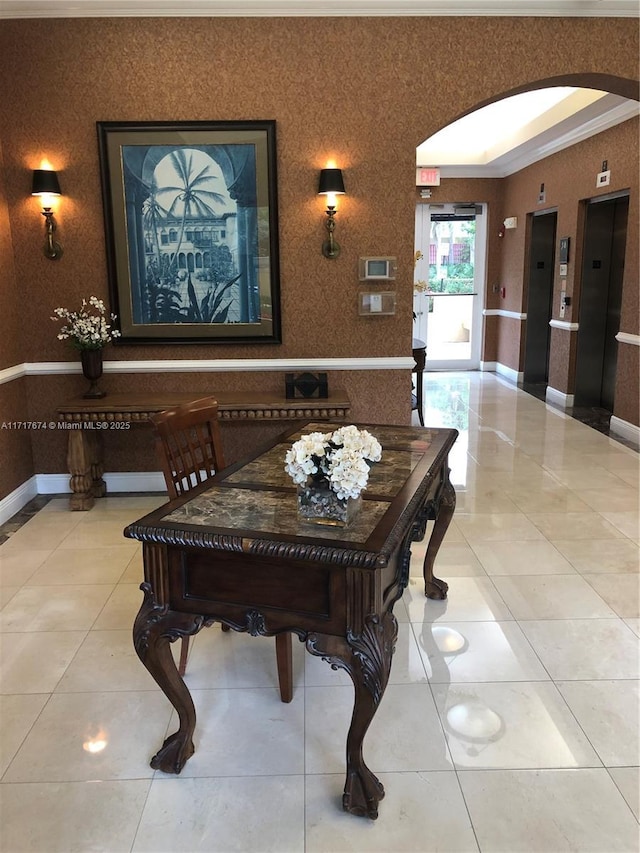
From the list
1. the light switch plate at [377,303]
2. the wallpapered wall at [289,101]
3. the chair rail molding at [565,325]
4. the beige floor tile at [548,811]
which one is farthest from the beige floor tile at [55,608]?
the chair rail molding at [565,325]

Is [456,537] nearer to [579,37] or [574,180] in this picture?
[579,37]

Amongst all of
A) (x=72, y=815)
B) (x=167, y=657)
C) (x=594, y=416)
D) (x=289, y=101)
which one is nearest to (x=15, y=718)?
(x=72, y=815)

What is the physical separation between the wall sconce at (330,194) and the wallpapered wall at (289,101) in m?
0.07

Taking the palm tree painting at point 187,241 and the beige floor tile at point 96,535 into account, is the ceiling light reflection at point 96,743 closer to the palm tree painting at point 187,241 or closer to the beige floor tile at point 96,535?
the beige floor tile at point 96,535

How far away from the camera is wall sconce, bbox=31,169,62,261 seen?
3.92m

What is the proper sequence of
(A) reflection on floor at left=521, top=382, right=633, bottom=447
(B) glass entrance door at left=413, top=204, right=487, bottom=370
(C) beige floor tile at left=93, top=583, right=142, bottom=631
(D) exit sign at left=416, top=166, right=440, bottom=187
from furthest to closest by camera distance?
(B) glass entrance door at left=413, top=204, right=487, bottom=370 < (D) exit sign at left=416, top=166, right=440, bottom=187 < (A) reflection on floor at left=521, top=382, right=633, bottom=447 < (C) beige floor tile at left=93, top=583, right=142, bottom=631

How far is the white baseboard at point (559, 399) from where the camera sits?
704 cm

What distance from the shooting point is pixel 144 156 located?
4023mm

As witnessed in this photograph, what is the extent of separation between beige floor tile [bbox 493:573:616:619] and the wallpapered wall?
6.56ft

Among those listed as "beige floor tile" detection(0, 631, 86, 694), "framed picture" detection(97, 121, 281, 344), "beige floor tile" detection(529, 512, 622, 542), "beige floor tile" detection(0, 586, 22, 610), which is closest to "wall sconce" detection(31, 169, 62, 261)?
"framed picture" detection(97, 121, 281, 344)

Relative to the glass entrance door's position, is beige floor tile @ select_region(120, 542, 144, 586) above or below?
below

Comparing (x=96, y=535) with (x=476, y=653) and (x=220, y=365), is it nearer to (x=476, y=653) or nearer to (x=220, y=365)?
(x=220, y=365)

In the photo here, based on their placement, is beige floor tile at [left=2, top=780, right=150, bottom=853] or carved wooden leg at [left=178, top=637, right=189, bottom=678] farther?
carved wooden leg at [left=178, top=637, right=189, bottom=678]

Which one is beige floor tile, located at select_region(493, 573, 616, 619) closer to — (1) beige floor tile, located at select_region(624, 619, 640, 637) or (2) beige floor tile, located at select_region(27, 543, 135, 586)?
(1) beige floor tile, located at select_region(624, 619, 640, 637)
